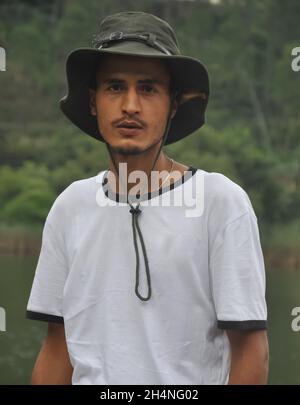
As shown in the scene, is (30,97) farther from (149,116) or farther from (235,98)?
(149,116)

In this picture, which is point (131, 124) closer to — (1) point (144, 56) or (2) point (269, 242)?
(1) point (144, 56)

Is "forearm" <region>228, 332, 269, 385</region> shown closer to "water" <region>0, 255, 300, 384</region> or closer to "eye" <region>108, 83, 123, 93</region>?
"eye" <region>108, 83, 123, 93</region>

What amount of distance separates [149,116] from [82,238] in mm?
151

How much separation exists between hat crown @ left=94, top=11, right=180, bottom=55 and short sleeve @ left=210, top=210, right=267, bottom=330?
0.21 m

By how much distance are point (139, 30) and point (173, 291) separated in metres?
0.28

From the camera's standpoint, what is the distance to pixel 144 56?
1052 millimetres

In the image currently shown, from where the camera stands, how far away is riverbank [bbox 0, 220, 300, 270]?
10188 millimetres

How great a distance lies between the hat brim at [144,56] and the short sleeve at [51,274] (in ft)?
0.37

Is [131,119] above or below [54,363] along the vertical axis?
above

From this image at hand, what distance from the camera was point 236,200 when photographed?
3.42 ft

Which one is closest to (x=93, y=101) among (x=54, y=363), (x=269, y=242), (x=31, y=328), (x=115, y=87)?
(x=115, y=87)
